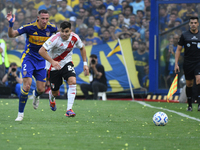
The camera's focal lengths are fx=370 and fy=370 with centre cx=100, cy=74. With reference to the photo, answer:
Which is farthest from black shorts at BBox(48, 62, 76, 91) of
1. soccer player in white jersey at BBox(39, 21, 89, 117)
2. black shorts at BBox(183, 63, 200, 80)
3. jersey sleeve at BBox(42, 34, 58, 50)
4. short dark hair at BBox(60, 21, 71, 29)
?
black shorts at BBox(183, 63, 200, 80)

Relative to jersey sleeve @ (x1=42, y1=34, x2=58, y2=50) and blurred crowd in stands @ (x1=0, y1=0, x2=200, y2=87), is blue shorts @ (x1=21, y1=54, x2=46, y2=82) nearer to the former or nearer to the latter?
jersey sleeve @ (x1=42, y1=34, x2=58, y2=50)

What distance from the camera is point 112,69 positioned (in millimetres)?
17141

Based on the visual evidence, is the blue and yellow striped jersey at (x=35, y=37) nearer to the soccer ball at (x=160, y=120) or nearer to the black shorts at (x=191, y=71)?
the soccer ball at (x=160, y=120)

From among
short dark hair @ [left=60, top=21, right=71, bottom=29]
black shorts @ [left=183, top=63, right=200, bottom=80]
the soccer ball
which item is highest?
short dark hair @ [left=60, top=21, right=71, bottom=29]

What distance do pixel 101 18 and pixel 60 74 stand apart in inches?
412

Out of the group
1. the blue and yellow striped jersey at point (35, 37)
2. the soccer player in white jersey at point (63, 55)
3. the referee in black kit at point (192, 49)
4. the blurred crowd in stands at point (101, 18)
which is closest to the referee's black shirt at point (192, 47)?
the referee in black kit at point (192, 49)

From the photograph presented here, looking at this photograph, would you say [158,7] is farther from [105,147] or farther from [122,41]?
[105,147]

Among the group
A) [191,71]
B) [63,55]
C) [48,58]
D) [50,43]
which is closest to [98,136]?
[48,58]

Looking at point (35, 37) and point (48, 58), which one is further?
point (35, 37)

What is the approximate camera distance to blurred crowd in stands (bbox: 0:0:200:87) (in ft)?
56.8

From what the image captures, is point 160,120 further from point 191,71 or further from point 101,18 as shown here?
point 101,18

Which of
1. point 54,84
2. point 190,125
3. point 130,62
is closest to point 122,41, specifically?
point 130,62

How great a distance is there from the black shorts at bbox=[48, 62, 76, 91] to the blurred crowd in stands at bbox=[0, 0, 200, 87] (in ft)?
29.8

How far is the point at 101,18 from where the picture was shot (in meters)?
18.0
